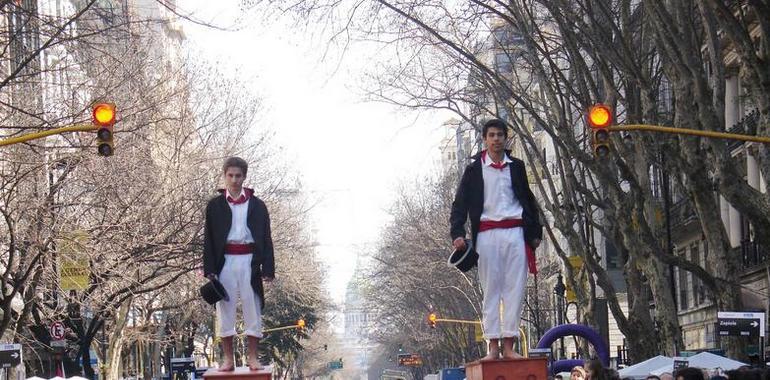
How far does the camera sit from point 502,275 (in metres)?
12.1

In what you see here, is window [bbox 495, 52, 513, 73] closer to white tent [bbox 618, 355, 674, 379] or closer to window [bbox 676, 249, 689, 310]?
window [bbox 676, 249, 689, 310]

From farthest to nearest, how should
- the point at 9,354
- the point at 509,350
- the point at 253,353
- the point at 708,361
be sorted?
the point at 9,354 < the point at 708,361 < the point at 253,353 < the point at 509,350

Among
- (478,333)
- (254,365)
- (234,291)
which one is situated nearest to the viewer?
(254,365)

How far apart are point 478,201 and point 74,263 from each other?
798 inches

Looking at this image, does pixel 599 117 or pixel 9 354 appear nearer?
pixel 599 117

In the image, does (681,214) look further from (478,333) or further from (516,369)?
(516,369)

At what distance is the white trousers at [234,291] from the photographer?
12398 millimetres

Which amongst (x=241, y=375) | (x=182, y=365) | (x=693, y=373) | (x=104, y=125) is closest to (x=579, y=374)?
(x=693, y=373)

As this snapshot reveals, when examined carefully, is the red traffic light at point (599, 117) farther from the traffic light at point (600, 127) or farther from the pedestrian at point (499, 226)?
the pedestrian at point (499, 226)

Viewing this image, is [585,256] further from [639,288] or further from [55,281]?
[55,281]

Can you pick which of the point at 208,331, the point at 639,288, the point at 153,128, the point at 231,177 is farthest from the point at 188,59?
the point at 231,177

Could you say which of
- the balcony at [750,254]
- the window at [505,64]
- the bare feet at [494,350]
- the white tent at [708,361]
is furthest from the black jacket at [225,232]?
the balcony at [750,254]

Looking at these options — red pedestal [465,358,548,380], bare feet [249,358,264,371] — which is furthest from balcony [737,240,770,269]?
red pedestal [465,358,548,380]

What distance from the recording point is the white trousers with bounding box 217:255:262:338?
1240 centimetres
